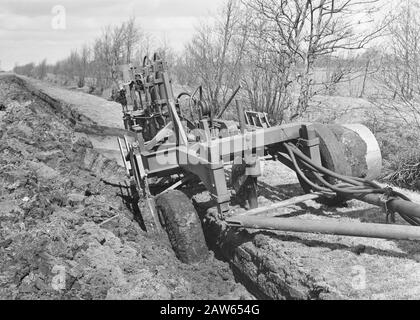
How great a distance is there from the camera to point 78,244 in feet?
17.1

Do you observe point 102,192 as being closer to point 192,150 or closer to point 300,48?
point 192,150

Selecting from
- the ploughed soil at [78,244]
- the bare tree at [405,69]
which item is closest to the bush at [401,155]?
the bare tree at [405,69]

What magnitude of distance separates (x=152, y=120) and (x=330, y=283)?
4.22 m

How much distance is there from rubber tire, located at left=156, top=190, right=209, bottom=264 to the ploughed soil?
12cm

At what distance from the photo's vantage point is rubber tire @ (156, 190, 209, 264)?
570 cm

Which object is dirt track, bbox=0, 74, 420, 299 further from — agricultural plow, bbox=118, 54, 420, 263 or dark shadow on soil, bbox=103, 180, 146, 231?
agricultural plow, bbox=118, 54, 420, 263

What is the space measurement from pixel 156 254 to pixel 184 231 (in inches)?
18.7

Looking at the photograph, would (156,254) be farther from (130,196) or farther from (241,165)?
(130,196)

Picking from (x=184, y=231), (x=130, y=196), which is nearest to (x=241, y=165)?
(x=184, y=231)

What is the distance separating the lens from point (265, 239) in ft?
17.2

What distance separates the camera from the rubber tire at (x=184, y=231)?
570 centimetres

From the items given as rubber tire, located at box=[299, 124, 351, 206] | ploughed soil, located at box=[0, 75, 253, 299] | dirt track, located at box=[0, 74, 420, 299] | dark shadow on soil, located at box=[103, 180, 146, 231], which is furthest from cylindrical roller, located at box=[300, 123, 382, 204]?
dark shadow on soil, located at box=[103, 180, 146, 231]
